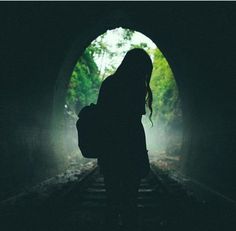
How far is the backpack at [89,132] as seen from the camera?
8.09 feet

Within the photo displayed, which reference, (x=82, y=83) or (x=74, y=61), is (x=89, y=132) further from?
(x=82, y=83)

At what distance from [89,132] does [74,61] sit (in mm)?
8440

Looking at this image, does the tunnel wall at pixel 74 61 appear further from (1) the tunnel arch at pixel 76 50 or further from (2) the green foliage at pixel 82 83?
(2) the green foliage at pixel 82 83

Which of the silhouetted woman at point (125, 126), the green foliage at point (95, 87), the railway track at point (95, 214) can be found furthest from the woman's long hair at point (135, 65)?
the green foliage at point (95, 87)

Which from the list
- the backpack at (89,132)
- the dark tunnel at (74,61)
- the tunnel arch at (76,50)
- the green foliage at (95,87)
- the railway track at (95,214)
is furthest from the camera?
the green foliage at (95,87)

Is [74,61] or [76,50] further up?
[76,50]

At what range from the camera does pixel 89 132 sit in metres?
2.47

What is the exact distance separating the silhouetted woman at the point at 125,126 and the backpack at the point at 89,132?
57 mm

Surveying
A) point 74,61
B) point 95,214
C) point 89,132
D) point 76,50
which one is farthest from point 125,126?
point 74,61

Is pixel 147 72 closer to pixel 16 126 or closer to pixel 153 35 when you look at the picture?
pixel 16 126

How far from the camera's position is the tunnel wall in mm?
5949

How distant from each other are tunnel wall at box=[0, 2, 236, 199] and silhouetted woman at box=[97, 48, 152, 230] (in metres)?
3.58

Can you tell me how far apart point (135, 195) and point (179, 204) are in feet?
7.24

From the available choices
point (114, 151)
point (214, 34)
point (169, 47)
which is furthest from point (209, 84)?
point (114, 151)
